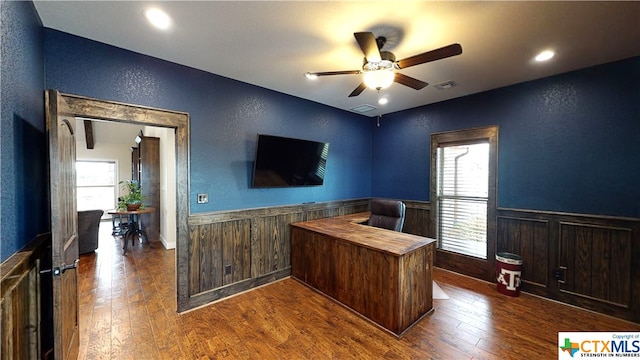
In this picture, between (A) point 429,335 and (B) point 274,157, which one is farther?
(B) point 274,157

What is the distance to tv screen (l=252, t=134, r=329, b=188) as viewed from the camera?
311 centimetres

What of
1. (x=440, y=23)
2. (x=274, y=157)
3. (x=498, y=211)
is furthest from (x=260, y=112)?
(x=498, y=211)

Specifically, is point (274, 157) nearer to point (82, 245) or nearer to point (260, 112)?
point (260, 112)

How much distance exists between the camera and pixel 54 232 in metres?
1.39

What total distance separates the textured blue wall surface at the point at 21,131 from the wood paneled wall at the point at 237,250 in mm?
1214

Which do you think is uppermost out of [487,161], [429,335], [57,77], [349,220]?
[57,77]

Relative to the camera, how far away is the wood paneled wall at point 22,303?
3.62 ft

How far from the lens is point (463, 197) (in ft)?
12.0

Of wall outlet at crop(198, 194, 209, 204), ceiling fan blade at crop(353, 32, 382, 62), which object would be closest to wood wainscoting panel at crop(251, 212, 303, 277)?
wall outlet at crop(198, 194, 209, 204)

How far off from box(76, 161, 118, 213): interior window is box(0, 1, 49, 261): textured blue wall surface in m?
7.51

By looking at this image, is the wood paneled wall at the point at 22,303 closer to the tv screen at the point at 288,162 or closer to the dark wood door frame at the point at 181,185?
the dark wood door frame at the point at 181,185

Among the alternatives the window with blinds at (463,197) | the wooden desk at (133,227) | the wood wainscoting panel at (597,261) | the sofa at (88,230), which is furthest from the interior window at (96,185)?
the wood wainscoting panel at (597,261)

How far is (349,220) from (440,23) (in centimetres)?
261

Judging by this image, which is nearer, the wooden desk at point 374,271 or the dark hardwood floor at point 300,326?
the dark hardwood floor at point 300,326
